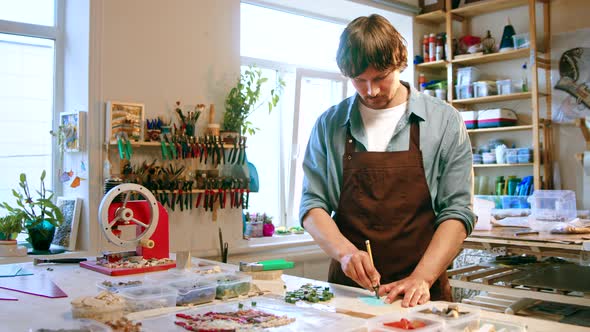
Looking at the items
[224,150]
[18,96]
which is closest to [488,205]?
[224,150]

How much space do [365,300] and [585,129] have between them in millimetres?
3645

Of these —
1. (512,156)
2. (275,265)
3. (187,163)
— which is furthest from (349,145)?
(512,156)

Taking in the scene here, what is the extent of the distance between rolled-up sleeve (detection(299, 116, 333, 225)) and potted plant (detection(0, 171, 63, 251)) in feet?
5.94

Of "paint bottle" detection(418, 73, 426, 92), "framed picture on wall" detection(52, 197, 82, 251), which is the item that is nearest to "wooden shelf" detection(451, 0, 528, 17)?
"paint bottle" detection(418, 73, 426, 92)

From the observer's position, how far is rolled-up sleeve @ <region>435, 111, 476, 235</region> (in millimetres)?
1923

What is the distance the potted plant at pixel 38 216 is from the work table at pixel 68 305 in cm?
121

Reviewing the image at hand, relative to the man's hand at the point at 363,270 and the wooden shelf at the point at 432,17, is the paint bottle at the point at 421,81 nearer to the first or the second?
the wooden shelf at the point at 432,17

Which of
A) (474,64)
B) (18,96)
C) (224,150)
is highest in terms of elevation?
(474,64)

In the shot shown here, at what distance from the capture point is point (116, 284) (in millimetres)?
1774

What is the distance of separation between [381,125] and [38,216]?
2266mm

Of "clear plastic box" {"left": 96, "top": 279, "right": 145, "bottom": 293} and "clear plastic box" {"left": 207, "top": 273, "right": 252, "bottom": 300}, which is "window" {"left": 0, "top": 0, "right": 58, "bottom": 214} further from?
"clear plastic box" {"left": 207, "top": 273, "right": 252, "bottom": 300}

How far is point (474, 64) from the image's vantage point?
5.52 m

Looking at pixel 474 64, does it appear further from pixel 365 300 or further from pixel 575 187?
pixel 365 300

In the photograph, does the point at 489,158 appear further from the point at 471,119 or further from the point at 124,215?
the point at 124,215
